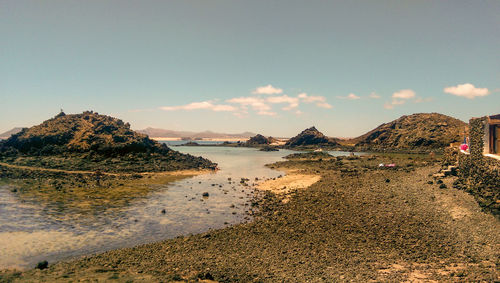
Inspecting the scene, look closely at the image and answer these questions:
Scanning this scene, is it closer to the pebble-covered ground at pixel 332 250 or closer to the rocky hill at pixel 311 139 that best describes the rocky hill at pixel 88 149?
the pebble-covered ground at pixel 332 250

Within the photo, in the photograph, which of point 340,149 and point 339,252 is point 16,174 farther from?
point 340,149

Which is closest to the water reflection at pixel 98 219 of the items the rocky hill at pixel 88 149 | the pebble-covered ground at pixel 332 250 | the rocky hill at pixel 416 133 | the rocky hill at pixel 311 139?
the pebble-covered ground at pixel 332 250

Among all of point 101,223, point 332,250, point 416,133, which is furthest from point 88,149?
point 416,133

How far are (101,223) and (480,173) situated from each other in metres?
37.2

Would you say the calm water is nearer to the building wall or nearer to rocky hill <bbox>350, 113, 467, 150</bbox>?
the building wall

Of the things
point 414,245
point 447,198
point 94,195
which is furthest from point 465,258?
point 94,195

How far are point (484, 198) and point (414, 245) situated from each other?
1015 cm

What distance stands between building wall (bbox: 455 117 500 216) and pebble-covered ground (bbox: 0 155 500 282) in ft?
3.18

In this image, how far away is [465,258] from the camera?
52.5 feet

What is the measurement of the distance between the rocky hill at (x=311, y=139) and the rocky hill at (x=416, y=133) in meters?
17.8

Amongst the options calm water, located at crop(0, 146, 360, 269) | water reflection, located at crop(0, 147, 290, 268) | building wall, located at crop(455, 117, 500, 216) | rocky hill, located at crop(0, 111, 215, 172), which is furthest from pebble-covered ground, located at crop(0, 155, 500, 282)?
rocky hill, located at crop(0, 111, 215, 172)

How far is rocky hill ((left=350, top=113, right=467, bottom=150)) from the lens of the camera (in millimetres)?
115938

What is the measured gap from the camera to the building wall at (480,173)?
855 inches

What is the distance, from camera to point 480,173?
2527cm
